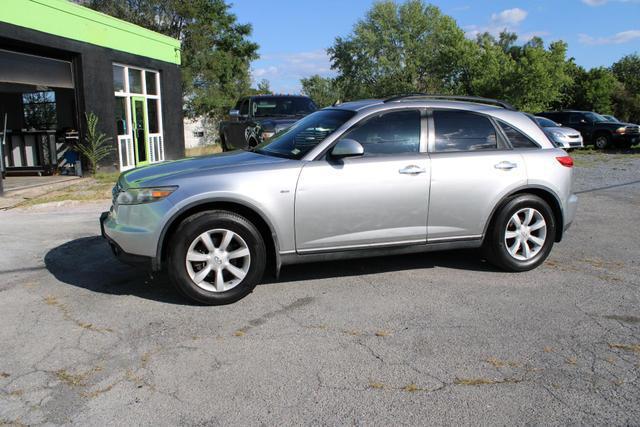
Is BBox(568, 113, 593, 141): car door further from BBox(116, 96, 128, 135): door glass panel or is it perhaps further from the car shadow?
the car shadow

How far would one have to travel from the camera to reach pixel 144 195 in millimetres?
4531

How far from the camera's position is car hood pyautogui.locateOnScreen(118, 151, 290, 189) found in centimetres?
461

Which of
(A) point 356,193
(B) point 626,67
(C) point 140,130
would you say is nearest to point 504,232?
(A) point 356,193

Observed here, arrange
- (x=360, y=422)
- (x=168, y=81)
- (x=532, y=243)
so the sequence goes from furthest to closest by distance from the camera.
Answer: (x=168, y=81), (x=532, y=243), (x=360, y=422)

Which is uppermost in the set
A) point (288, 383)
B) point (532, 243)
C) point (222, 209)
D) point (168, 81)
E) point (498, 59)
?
point (498, 59)

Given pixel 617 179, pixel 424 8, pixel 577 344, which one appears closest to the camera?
pixel 577 344

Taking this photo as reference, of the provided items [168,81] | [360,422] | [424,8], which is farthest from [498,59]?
[360,422]

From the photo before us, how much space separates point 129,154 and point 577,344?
49.5 ft

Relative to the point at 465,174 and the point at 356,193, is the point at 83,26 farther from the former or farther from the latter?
the point at 465,174

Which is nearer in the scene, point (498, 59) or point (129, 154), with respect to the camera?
point (129, 154)

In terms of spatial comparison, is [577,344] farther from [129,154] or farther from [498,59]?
[498,59]

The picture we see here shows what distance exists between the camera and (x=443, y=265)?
5746mm

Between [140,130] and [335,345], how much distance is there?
15.1 m

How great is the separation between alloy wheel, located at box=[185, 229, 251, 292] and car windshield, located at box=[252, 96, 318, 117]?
839cm
